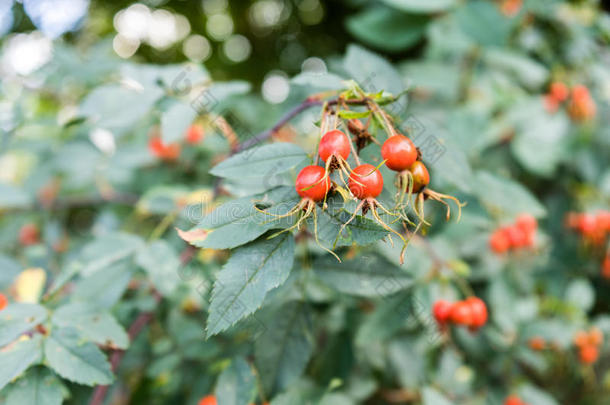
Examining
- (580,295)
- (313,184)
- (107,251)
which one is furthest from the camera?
(580,295)

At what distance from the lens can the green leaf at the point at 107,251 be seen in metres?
1.05

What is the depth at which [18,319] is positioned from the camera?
2.79 feet

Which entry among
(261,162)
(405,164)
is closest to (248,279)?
(261,162)

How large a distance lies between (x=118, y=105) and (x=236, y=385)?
0.79 m

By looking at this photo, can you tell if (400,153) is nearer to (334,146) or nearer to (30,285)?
(334,146)

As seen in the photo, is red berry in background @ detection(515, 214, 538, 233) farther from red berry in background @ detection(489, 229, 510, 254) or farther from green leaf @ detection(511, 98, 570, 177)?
green leaf @ detection(511, 98, 570, 177)

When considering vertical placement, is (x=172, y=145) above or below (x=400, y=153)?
below

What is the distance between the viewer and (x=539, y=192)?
2.12m

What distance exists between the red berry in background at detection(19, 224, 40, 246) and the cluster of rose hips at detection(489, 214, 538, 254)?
7.16 feet

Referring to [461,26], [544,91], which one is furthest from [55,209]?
[544,91]

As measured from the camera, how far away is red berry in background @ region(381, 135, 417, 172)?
2.21 feet

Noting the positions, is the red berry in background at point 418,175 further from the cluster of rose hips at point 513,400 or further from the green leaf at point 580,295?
the green leaf at point 580,295

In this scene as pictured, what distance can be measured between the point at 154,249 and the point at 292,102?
88 centimetres

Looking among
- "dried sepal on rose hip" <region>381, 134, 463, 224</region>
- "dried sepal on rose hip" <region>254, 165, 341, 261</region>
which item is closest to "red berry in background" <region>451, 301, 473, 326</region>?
"dried sepal on rose hip" <region>381, 134, 463, 224</region>
